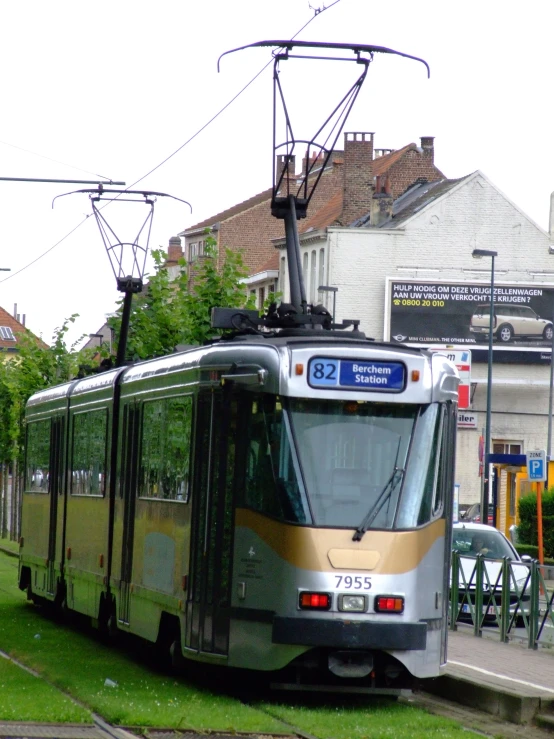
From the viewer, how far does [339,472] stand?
37.5ft

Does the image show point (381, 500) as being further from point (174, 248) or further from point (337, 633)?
point (174, 248)

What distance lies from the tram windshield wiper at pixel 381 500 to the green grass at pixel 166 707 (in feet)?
4.29

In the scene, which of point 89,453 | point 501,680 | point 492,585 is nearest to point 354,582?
point 501,680

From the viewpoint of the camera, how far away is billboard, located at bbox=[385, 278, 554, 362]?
67812 millimetres

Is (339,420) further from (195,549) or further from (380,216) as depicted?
(380,216)

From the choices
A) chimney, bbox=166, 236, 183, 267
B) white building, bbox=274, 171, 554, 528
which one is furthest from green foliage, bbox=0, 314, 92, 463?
chimney, bbox=166, 236, 183, 267

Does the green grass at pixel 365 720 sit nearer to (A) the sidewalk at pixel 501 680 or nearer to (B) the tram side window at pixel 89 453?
(A) the sidewalk at pixel 501 680

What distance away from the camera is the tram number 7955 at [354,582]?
11172 millimetres

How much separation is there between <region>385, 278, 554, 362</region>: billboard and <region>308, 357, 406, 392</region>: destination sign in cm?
5603

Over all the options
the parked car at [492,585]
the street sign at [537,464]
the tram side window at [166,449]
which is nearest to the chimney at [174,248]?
the street sign at [537,464]

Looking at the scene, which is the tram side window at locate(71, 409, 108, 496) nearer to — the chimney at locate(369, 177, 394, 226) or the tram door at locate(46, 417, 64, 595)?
the tram door at locate(46, 417, 64, 595)

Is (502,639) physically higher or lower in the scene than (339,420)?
lower

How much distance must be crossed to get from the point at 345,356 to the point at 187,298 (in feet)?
62.7

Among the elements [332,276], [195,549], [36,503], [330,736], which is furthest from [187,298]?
[332,276]
